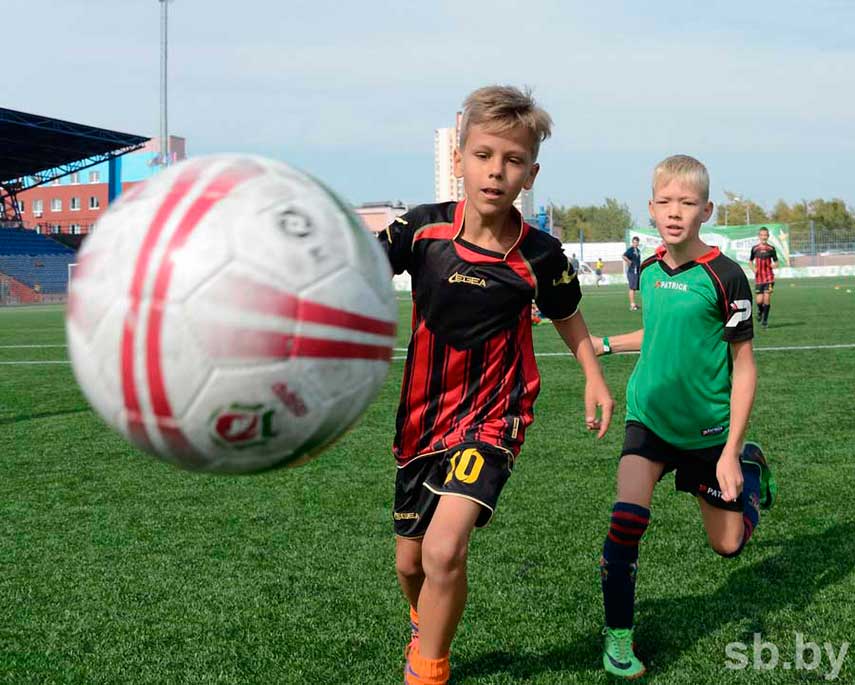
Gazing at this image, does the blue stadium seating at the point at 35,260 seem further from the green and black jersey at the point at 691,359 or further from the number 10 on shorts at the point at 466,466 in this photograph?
the number 10 on shorts at the point at 466,466

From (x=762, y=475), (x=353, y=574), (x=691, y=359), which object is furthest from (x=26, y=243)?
(x=691, y=359)

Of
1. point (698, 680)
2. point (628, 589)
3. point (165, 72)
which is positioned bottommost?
point (698, 680)

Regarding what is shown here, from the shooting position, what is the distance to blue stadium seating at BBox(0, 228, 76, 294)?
4553 centimetres

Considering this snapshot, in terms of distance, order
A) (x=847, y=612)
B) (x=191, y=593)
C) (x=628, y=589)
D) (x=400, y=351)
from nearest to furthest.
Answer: (x=628, y=589)
(x=847, y=612)
(x=191, y=593)
(x=400, y=351)

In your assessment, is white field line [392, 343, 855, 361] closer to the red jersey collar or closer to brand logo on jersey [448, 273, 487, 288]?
the red jersey collar

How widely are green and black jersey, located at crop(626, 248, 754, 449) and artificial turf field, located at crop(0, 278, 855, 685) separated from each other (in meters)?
0.79

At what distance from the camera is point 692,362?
4055 millimetres

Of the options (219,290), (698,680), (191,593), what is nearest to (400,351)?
(191,593)

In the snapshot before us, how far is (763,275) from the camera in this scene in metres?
19.1

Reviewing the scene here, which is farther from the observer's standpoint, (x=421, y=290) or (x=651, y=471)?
(x=651, y=471)

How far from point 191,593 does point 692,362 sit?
2375 millimetres

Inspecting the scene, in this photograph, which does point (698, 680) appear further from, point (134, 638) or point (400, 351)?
point (400, 351)

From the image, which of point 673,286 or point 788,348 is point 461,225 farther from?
point 788,348

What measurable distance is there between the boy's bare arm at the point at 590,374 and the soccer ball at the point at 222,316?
1484 millimetres
